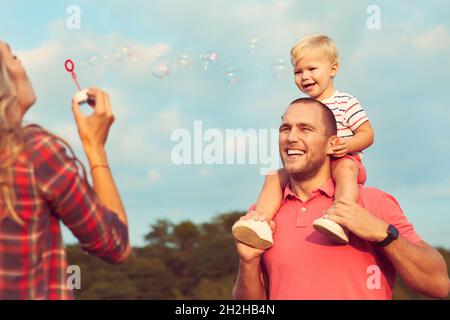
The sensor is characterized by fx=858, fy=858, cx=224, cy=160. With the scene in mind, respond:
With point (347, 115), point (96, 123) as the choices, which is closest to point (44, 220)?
point (96, 123)

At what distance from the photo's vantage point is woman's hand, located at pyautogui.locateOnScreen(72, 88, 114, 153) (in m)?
4.14

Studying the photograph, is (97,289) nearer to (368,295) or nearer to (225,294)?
Answer: (225,294)

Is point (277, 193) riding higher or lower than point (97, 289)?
lower

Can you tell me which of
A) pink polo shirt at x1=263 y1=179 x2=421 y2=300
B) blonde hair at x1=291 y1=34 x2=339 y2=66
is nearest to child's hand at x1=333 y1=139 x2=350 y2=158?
pink polo shirt at x1=263 y1=179 x2=421 y2=300

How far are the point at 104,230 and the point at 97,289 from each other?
Result: 2018 inches

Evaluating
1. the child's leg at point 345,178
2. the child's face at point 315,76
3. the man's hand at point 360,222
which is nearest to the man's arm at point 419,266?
the man's hand at point 360,222

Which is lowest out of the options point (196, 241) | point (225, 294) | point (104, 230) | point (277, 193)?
point (104, 230)

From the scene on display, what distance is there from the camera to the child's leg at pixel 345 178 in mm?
5762

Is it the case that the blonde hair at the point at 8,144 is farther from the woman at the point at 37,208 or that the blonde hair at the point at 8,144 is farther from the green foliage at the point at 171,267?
the green foliage at the point at 171,267

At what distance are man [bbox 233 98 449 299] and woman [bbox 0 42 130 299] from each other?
1.82 meters

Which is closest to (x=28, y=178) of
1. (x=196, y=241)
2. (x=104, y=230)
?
(x=104, y=230)

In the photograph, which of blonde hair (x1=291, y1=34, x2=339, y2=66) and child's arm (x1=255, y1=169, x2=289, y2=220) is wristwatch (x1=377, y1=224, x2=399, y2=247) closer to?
child's arm (x1=255, y1=169, x2=289, y2=220)
